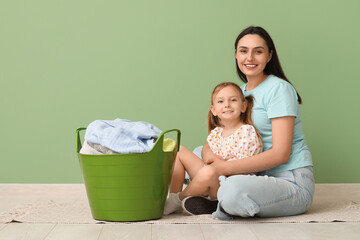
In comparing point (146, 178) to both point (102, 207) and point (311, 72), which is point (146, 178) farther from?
point (311, 72)

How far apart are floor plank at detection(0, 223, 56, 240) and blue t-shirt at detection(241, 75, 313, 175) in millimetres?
858

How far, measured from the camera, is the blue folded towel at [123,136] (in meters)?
1.68

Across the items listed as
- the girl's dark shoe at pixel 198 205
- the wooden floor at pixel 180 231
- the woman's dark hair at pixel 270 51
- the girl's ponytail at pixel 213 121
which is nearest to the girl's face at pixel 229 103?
the girl's ponytail at pixel 213 121

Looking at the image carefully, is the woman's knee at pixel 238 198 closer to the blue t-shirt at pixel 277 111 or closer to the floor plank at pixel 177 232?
the floor plank at pixel 177 232

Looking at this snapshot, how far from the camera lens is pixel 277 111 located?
6.20 ft

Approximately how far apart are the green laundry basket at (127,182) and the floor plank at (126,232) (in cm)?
7

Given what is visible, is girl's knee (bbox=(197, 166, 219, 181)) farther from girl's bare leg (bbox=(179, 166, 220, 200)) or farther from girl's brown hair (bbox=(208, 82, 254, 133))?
girl's brown hair (bbox=(208, 82, 254, 133))

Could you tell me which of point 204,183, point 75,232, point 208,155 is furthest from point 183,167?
point 75,232

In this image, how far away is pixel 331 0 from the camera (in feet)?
8.25

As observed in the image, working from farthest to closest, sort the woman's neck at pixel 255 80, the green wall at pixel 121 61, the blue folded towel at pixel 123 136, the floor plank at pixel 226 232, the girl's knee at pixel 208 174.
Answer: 1. the green wall at pixel 121 61
2. the woman's neck at pixel 255 80
3. the girl's knee at pixel 208 174
4. the blue folded towel at pixel 123 136
5. the floor plank at pixel 226 232

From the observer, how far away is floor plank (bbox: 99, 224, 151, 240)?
1528mm

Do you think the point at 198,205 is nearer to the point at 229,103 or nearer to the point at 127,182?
the point at 127,182

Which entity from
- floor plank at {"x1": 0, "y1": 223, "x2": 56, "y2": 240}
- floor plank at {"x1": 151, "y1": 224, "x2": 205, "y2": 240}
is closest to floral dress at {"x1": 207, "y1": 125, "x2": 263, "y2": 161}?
floor plank at {"x1": 151, "y1": 224, "x2": 205, "y2": 240}

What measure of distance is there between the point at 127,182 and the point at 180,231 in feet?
0.83
